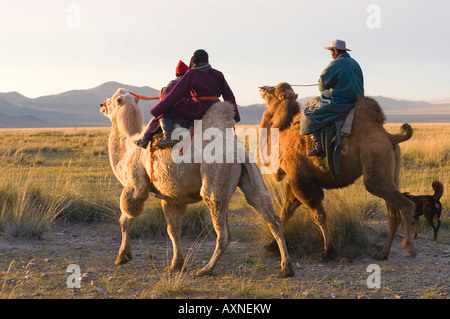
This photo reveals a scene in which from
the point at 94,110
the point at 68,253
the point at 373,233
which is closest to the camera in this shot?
the point at 68,253

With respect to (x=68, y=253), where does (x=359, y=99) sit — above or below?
above

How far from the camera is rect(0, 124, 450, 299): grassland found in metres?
6.45

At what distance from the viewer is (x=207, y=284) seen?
6.69 m

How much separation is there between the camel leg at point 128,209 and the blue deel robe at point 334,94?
7.72 feet

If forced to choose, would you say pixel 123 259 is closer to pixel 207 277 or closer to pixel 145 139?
pixel 207 277

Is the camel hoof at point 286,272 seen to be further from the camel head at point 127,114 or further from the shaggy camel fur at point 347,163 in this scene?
the camel head at point 127,114

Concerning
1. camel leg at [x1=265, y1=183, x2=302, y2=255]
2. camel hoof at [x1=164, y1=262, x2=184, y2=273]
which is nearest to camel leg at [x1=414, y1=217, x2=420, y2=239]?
camel leg at [x1=265, y1=183, x2=302, y2=255]

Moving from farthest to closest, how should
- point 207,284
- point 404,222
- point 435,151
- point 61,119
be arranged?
point 61,119 < point 435,151 < point 404,222 < point 207,284

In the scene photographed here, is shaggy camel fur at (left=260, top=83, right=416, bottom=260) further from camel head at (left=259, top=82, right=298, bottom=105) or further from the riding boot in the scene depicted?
the riding boot

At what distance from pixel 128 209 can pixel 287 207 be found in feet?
7.44

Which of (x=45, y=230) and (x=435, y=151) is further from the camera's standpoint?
(x=435, y=151)

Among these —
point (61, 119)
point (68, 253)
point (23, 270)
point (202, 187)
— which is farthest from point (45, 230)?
point (61, 119)

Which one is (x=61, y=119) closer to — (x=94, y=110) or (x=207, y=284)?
(x=94, y=110)

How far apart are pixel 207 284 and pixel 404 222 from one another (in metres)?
2.81
